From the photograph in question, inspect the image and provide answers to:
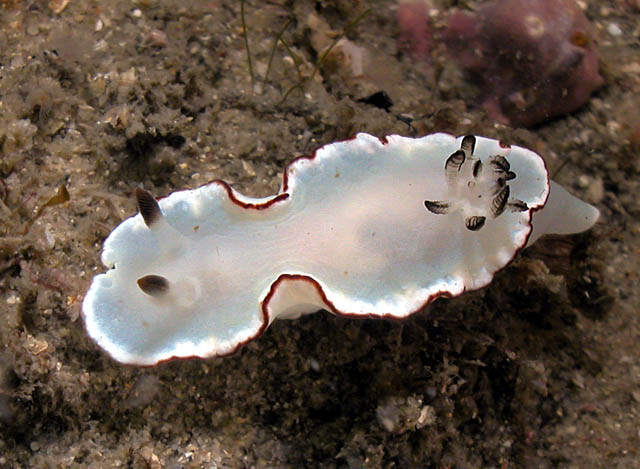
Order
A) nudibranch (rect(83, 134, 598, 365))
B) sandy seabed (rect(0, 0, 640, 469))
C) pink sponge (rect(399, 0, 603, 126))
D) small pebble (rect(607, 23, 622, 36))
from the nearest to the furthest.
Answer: nudibranch (rect(83, 134, 598, 365)) → sandy seabed (rect(0, 0, 640, 469)) → pink sponge (rect(399, 0, 603, 126)) → small pebble (rect(607, 23, 622, 36))

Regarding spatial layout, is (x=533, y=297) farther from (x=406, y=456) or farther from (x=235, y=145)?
(x=235, y=145)

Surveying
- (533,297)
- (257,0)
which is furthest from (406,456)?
(257,0)

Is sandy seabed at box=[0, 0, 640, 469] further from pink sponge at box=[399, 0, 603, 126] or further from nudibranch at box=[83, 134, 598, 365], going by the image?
nudibranch at box=[83, 134, 598, 365]

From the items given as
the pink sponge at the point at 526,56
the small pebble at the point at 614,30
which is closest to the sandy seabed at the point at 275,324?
the pink sponge at the point at 526,56

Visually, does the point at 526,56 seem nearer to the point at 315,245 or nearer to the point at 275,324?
the point at 315,245

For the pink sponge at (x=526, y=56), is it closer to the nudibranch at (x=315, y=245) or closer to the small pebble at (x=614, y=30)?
the small pebble at (x=614, y=30)

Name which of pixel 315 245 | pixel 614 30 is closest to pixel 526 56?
pixel 614 30

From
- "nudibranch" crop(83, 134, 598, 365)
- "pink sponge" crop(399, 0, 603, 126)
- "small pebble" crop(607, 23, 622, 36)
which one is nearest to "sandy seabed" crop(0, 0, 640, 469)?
"pink sponge" crop(399, 0, 603, 126)

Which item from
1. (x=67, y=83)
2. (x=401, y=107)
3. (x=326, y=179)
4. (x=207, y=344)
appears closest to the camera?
(x=207, y=344)
